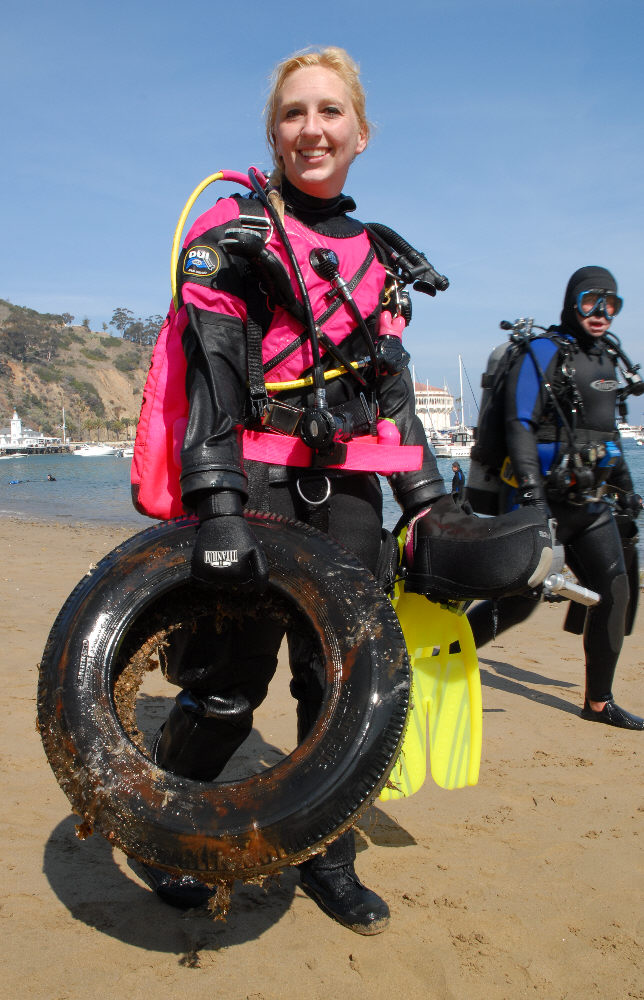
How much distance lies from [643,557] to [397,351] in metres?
11.0

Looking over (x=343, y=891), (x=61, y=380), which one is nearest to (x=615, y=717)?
(x=343, y=891)

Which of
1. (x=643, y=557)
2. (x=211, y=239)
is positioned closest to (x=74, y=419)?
(x=643, y=557)

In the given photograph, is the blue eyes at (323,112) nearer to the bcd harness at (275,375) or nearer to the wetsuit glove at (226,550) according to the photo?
the bcd harness at (275,375)

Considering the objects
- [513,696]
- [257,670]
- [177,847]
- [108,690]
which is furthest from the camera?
[513,696]

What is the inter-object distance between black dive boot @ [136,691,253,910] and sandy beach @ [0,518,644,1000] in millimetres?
63

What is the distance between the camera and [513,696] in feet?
15.3

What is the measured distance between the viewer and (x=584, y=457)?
4.09 meters

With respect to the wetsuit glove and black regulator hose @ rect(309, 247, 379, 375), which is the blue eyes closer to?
black regulator hose @ rect(309, 247, 379, 375)

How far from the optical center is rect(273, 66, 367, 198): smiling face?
2.19 m

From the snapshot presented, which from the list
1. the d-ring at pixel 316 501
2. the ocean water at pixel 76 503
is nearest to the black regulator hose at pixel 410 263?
the d-ring at pixel 316 501

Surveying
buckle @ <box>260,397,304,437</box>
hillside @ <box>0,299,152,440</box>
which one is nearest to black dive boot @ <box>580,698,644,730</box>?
buckle @ <box>260,397,304,437</box>

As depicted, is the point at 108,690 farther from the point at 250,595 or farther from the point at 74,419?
the point at 74,419

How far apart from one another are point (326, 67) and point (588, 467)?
2.56m

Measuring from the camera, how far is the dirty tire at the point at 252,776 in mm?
1713
